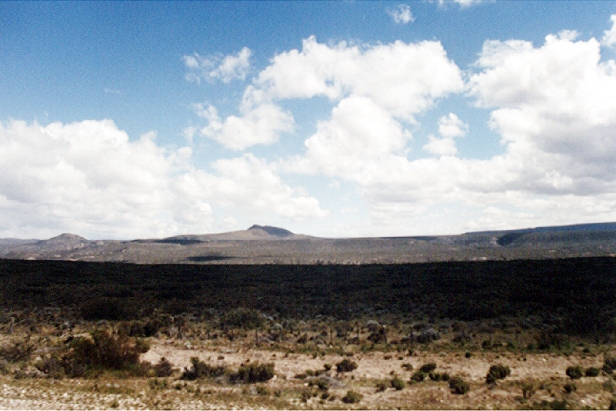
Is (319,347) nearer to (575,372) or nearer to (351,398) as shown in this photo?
(351,398)

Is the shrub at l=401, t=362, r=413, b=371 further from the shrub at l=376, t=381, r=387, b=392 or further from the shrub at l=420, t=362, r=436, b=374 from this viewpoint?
the shrub at l=376, t=381, r=387, b=392

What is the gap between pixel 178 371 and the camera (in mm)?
17250

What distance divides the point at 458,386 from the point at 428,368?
2.88 m

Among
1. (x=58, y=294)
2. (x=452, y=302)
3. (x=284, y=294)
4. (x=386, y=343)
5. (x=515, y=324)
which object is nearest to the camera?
(x=386, y=343)

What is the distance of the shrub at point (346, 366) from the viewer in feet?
57.8

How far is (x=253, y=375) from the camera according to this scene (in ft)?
53.0

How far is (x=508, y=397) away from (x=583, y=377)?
202 inches

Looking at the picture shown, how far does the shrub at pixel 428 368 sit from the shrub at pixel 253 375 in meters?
7.49

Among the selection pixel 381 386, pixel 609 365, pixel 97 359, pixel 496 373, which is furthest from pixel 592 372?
pixel 97 359

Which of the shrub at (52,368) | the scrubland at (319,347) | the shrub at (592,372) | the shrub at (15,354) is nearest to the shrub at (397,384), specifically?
the scrubland at (319,347)

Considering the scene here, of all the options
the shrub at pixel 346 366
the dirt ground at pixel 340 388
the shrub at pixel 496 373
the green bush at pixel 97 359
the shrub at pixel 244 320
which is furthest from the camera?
the shrub at pixel 244 320

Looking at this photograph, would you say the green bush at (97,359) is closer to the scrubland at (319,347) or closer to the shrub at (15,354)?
the scrubland at (319,347)

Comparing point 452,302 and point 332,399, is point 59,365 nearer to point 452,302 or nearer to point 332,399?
point 332,399

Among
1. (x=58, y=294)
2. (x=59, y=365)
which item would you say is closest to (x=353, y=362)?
(x=59, y=365)
